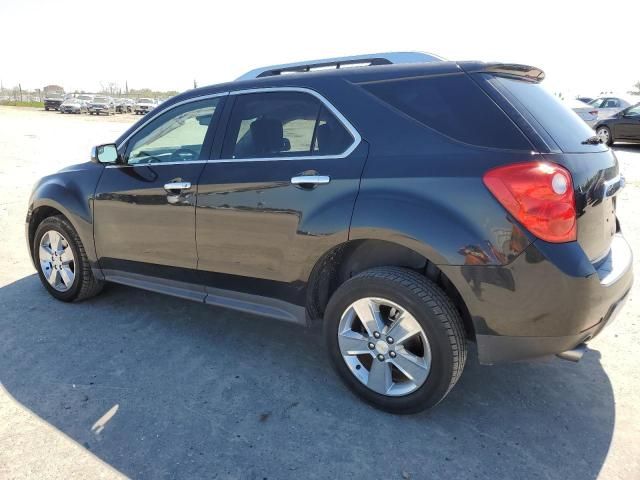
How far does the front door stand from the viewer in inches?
→ 137

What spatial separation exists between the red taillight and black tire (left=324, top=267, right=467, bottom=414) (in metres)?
0.58

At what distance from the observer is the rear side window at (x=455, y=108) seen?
2.45 m

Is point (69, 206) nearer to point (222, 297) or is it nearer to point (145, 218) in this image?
point (145, 218)

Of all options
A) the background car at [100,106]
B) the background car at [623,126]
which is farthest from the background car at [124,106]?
the background car at [623,126]

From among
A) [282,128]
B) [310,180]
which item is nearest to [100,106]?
[282,128]

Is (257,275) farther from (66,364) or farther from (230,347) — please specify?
(66,364)

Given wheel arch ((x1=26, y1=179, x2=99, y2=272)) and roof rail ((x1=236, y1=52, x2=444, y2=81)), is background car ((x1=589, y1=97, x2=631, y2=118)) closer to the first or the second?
roof rail ((x1=236, y1=52, x2=444, y2=81))

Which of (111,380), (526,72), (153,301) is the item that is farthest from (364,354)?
(153,301)

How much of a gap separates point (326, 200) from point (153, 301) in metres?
2.34

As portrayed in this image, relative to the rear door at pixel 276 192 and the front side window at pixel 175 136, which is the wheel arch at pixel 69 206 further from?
the rear door at pixel 276 192

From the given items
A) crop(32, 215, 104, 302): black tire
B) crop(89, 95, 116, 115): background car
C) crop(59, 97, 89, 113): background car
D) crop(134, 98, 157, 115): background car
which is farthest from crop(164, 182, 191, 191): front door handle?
crop(134, 98, 157, 115): background car

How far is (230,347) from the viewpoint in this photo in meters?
3.62

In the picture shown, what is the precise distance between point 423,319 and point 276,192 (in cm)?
112

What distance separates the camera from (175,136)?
12.6ft
